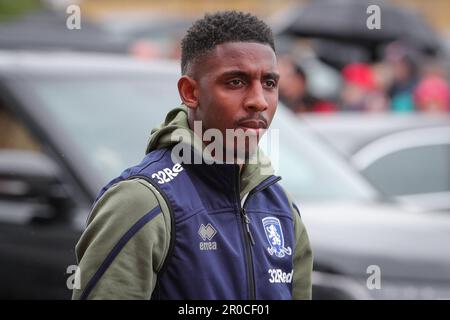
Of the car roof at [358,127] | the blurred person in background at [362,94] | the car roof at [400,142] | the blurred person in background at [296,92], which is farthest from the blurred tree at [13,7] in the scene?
the car roof at [400,142]

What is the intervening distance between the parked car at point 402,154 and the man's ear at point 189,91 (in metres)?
4.68

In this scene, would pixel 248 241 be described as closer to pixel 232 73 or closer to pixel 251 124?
pixel 251 124

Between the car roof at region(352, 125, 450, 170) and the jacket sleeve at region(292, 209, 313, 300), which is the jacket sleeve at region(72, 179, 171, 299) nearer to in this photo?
the jacket sleeve at region(292, 209, 313, 300)

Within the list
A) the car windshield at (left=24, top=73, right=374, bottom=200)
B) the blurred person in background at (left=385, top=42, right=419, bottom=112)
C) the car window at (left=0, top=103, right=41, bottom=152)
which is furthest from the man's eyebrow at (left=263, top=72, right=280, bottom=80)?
the blurred person in background at (left=385, top=42, right=419, bottom=112)

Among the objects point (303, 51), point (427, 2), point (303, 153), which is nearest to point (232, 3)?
point (427, 2)

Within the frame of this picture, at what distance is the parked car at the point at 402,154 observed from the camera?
7.56m

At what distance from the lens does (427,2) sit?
2431 cm

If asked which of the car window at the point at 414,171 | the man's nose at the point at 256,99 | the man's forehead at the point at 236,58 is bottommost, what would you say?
the man's nose at the point at 256,99

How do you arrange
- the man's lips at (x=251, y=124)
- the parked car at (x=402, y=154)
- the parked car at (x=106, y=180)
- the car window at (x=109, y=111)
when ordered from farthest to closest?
1. the parked car at (x=402, y=154)
2. the car window at (x=109, y=111)
3. the parked car at (x=106, y=180)
4. the man's lips at (x=251, y=124)

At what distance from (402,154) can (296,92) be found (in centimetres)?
384

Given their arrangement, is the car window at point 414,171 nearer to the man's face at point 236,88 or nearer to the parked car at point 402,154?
the parked car at point 402,154

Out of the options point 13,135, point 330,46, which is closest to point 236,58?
point 13,135
